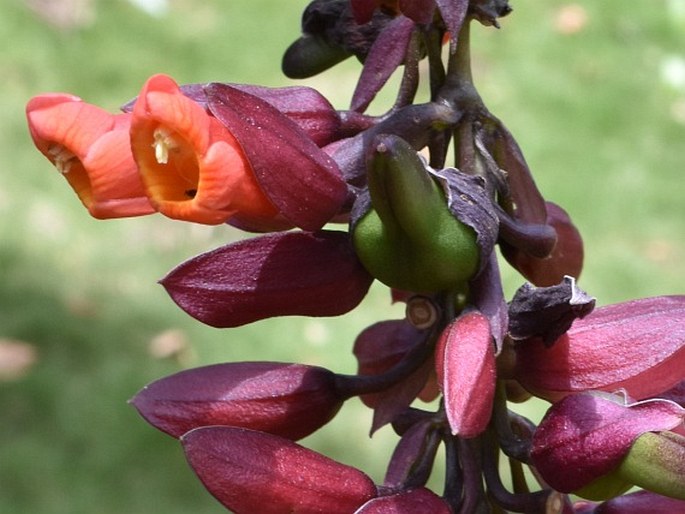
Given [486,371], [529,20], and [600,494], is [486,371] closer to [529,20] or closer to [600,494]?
[600,494]

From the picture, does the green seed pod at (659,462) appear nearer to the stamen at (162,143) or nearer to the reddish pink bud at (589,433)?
the reddish pink bud at (589,433)

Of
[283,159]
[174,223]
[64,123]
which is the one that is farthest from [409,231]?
[174,223]

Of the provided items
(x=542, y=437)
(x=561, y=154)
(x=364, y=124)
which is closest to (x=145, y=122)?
(x=364, y=124)

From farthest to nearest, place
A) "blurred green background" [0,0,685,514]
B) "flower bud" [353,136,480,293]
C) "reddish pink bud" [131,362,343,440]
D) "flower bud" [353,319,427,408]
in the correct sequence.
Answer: "blurred green background" [0,0,685,514], "flower bud" [353,319,427,408], "reddish pink bud" [131,362,343,440], "flower bud" [353,136,480,293]

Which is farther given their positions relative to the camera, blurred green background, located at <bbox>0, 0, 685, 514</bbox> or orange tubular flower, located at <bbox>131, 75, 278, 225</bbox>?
blurred green background, located at <bbox>0, 0, 685, 514</bbox>

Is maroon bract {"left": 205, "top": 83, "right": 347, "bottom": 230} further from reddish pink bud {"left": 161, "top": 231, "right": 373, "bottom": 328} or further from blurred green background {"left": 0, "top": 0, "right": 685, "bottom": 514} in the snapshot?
blurred green background {"left": 0, "top": 0, "right": 685, "bottom": 514}

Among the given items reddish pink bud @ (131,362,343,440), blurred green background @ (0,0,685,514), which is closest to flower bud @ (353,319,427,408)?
reddish pink bud @ (131,362,343,440)

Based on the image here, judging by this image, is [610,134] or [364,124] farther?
[610,134]

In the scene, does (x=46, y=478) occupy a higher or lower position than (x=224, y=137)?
lower
